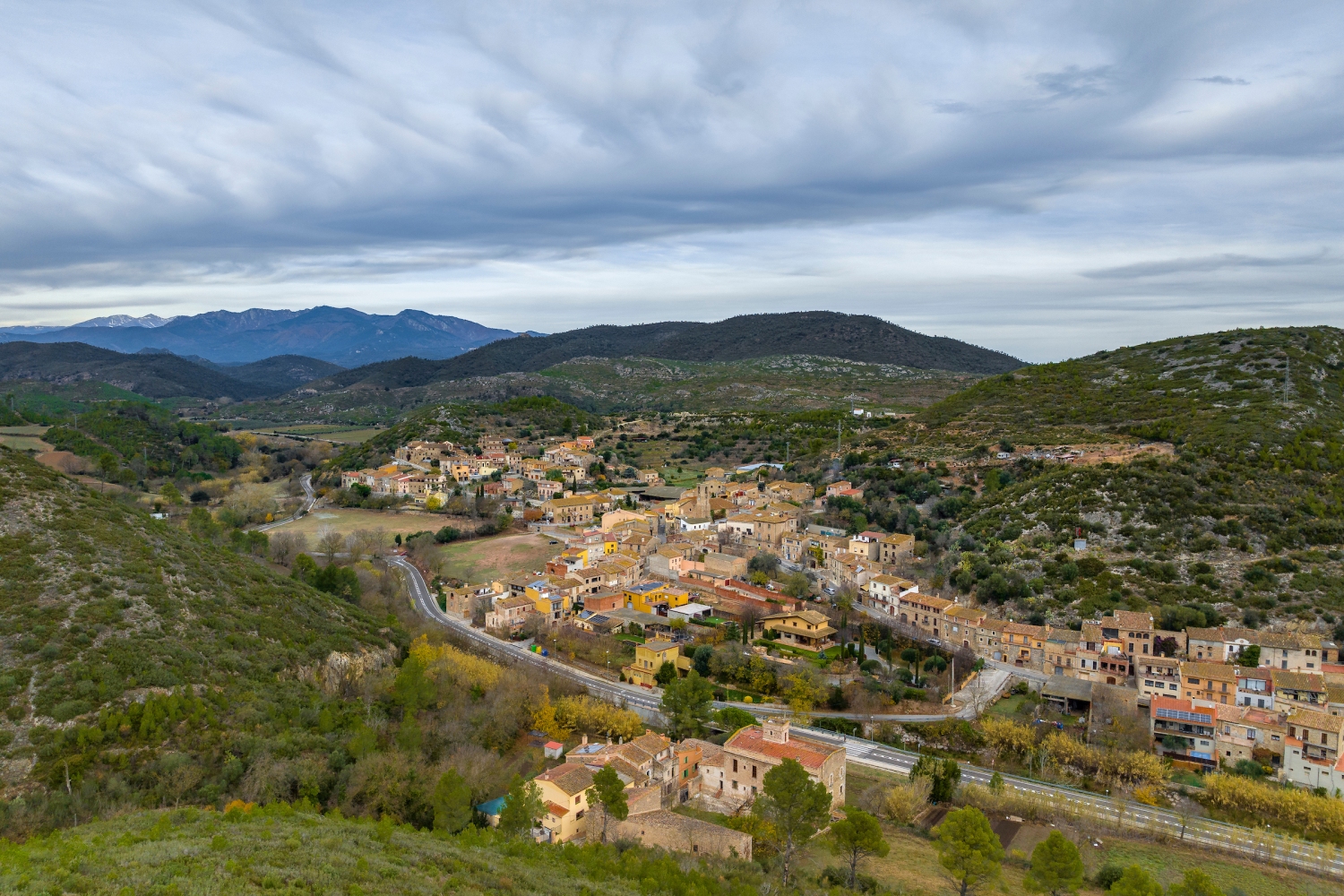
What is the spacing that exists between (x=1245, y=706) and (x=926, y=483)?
3127 cm

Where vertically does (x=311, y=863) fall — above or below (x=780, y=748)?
above

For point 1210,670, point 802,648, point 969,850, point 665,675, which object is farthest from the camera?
point 802,648

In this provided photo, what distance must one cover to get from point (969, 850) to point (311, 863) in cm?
1548

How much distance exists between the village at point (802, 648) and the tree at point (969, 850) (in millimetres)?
5041

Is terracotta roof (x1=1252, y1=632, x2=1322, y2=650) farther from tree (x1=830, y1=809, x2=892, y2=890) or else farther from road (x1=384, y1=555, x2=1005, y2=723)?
tree (x1=830, y1=809, x2=892, y2=890)

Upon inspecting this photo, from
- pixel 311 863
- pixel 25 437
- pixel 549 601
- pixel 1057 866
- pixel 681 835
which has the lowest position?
pixel 681 835

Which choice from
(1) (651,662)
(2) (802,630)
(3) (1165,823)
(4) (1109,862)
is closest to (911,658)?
(2) (802,630)

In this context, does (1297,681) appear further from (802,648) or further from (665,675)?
(665,675)

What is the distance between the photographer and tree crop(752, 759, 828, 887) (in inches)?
866

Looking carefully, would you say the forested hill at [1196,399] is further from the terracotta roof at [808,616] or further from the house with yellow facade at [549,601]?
the house with yellow facade at [549,601]

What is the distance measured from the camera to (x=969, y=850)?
20.4 metres

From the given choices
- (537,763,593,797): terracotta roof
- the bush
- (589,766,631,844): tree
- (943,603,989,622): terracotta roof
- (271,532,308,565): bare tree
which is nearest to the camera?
the bush

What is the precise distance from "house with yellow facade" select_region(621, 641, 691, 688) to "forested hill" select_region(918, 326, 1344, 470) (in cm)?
3848

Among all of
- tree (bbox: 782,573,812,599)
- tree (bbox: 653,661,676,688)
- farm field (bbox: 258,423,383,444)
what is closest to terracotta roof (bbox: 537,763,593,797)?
tree (bbox: 653,661,676,688)
